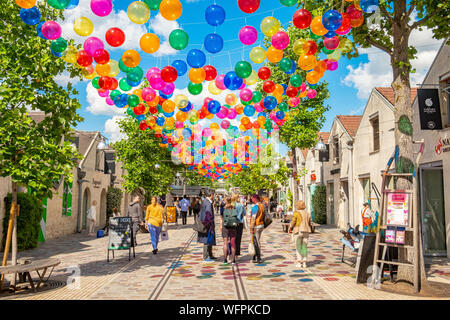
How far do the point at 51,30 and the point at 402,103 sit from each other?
7.94m

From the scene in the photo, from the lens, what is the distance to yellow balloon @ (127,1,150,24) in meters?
7.57

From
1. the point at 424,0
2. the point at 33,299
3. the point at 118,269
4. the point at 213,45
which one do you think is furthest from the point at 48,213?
the point at 424,0

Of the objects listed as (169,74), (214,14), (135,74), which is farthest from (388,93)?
(135,74)

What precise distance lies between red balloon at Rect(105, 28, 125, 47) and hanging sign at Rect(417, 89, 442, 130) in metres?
9.34

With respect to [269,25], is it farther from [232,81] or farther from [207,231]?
[207,231]

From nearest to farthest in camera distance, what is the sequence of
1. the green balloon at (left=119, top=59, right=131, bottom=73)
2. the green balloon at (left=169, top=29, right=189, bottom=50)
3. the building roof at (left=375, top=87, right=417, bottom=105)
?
the green balloon at (left=169, top=29, right=189, bottom=50) → the green balloon at (left=119, top=59, right=131, bottom=73) → the building roof at (left=375, top=87, right=417, bottom=105)

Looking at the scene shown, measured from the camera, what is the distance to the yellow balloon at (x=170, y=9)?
24.4 feet

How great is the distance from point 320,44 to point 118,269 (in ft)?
26.6

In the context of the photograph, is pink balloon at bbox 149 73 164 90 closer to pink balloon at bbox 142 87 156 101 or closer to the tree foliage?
pink balloon at bbox 142 87 156 101

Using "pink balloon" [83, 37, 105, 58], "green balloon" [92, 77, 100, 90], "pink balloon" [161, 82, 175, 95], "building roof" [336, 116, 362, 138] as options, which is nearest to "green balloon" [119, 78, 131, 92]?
"green balloon" [92, 77, 100, 90]

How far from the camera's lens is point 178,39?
8664 mm

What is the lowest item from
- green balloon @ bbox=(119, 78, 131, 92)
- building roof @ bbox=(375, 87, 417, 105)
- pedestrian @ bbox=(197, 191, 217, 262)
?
pedestrian @ bbox=(197, 191, 217, 262)

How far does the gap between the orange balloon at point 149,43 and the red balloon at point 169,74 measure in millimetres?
1200

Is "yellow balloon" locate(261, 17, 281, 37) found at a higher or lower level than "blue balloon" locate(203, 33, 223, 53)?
higher
